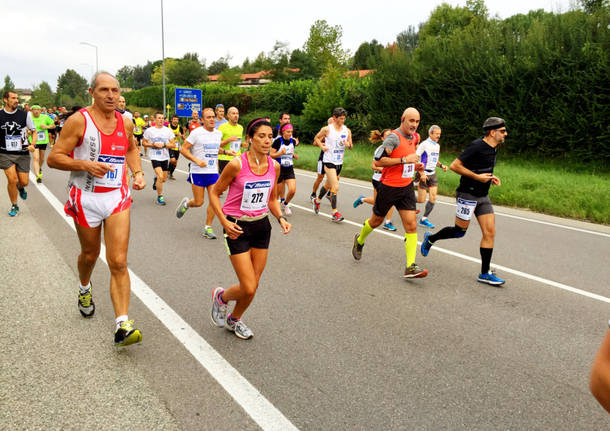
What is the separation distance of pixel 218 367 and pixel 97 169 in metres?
1.75

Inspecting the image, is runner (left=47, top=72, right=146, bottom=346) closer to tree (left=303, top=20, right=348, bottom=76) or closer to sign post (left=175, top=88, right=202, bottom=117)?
sign post (left=175, top=88, right=202, bottom=117)

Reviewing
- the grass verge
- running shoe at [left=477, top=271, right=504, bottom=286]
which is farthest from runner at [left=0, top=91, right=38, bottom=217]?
the grass verge

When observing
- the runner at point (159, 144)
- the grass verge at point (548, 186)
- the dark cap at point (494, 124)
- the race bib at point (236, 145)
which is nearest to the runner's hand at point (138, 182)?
the dark cap at point (494, 124)

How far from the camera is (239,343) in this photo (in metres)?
3.98

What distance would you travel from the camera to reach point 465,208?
5938 mm

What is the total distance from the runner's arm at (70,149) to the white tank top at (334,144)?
21.1 feet

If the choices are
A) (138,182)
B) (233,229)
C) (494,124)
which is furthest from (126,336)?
(494,124)

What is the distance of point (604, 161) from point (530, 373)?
14318mm

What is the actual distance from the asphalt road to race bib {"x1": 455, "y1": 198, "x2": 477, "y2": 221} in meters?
0.75

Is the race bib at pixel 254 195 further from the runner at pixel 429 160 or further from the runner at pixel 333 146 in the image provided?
the runner at pixel 429 160

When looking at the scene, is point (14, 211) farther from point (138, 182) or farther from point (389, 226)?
point (389, 226)

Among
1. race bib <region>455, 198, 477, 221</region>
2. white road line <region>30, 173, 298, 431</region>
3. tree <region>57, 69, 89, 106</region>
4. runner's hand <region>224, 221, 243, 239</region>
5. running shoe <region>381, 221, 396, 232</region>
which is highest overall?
tree <region>57, 69, 89, 106</region>

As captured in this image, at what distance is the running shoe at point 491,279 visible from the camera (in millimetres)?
5652

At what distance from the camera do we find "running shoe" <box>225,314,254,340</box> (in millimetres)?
4055
